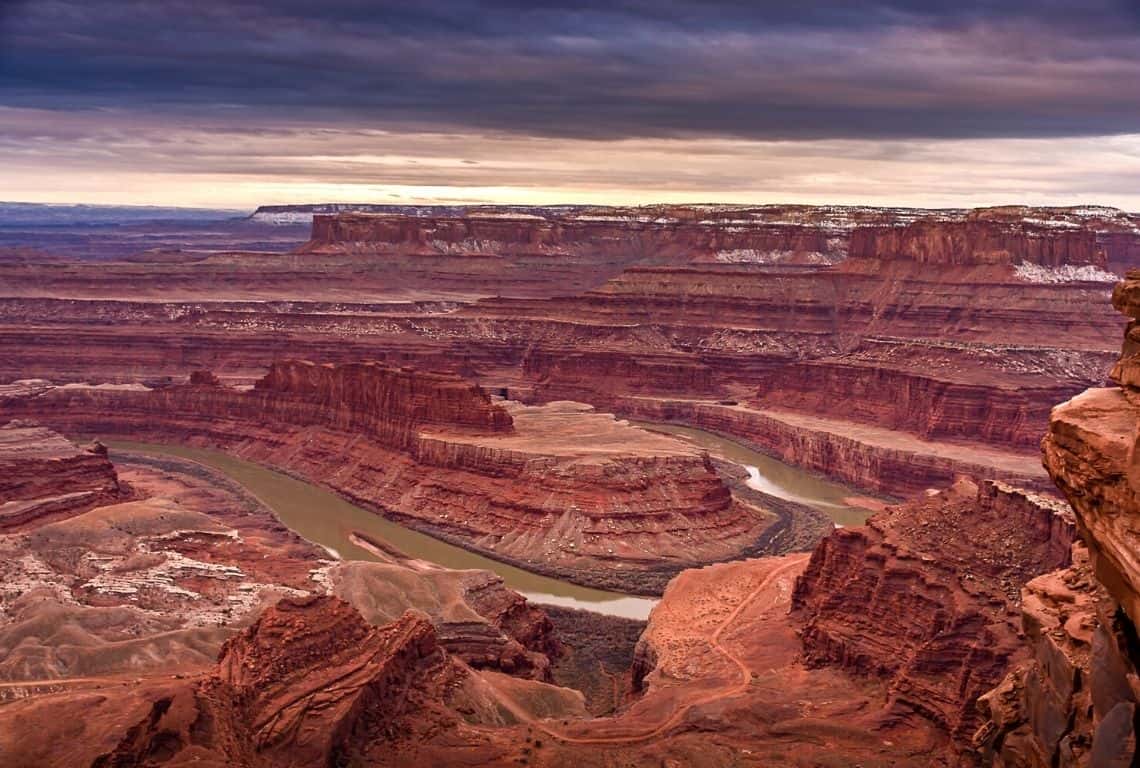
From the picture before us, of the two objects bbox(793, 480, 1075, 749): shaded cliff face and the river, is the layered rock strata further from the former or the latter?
bbox(793, 480, 1075, 749): shaded cliff face

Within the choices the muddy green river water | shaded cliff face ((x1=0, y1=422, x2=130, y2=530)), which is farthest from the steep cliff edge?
shaded cliff face ((x1=0, y1=422, x2=130, y2=530))

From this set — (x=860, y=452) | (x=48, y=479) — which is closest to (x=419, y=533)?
(x=48, y=479)

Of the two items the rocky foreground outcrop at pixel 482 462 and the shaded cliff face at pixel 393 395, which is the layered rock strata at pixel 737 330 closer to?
the rocky foreground outcrop at pixel 482 462

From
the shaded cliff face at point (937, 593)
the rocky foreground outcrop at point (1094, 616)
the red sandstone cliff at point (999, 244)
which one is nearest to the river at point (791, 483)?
the shaded cliff face at point (937, 593)

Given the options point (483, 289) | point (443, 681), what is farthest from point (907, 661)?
point (483, 289)

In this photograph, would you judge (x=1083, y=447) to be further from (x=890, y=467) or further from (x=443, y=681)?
(x=890, y=467)
